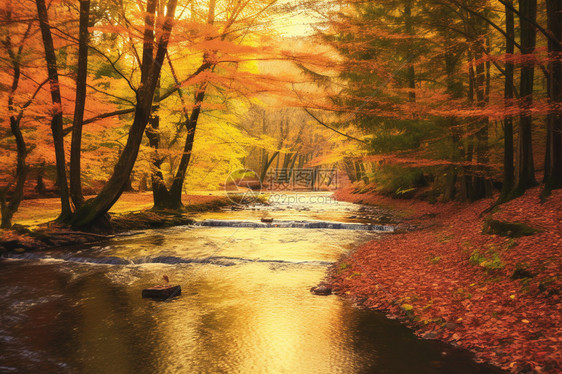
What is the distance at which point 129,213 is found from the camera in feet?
54.3

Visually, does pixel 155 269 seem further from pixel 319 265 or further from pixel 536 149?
pixel 536 149

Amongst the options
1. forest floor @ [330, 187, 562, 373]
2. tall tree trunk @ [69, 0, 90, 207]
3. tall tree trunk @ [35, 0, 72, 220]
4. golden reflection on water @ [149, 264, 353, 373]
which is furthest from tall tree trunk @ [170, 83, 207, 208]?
golden reflection on water @ [149, 264, 353, 373]

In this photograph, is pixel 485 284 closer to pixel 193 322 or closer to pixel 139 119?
pixel 193 322

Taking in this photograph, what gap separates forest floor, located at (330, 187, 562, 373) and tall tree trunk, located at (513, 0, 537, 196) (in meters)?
0.54

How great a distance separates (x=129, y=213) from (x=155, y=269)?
8.10m

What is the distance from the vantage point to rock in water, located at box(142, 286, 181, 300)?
7020 mm

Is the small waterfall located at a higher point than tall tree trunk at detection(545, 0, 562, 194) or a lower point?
lower

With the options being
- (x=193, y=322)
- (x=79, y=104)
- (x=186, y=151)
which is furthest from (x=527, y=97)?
(x=186, y=151)

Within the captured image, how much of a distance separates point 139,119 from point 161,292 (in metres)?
7.37

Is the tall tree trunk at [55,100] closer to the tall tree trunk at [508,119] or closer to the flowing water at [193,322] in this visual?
the flowing water at [193,322]

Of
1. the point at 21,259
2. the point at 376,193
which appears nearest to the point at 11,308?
the point at 21,259

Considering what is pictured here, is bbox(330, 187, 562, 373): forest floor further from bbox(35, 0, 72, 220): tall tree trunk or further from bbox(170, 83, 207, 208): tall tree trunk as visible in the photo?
bbox(170, 83, 207, 208): tall tree trunk

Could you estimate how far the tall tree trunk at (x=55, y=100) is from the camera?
453 inches

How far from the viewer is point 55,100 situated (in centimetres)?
1237
